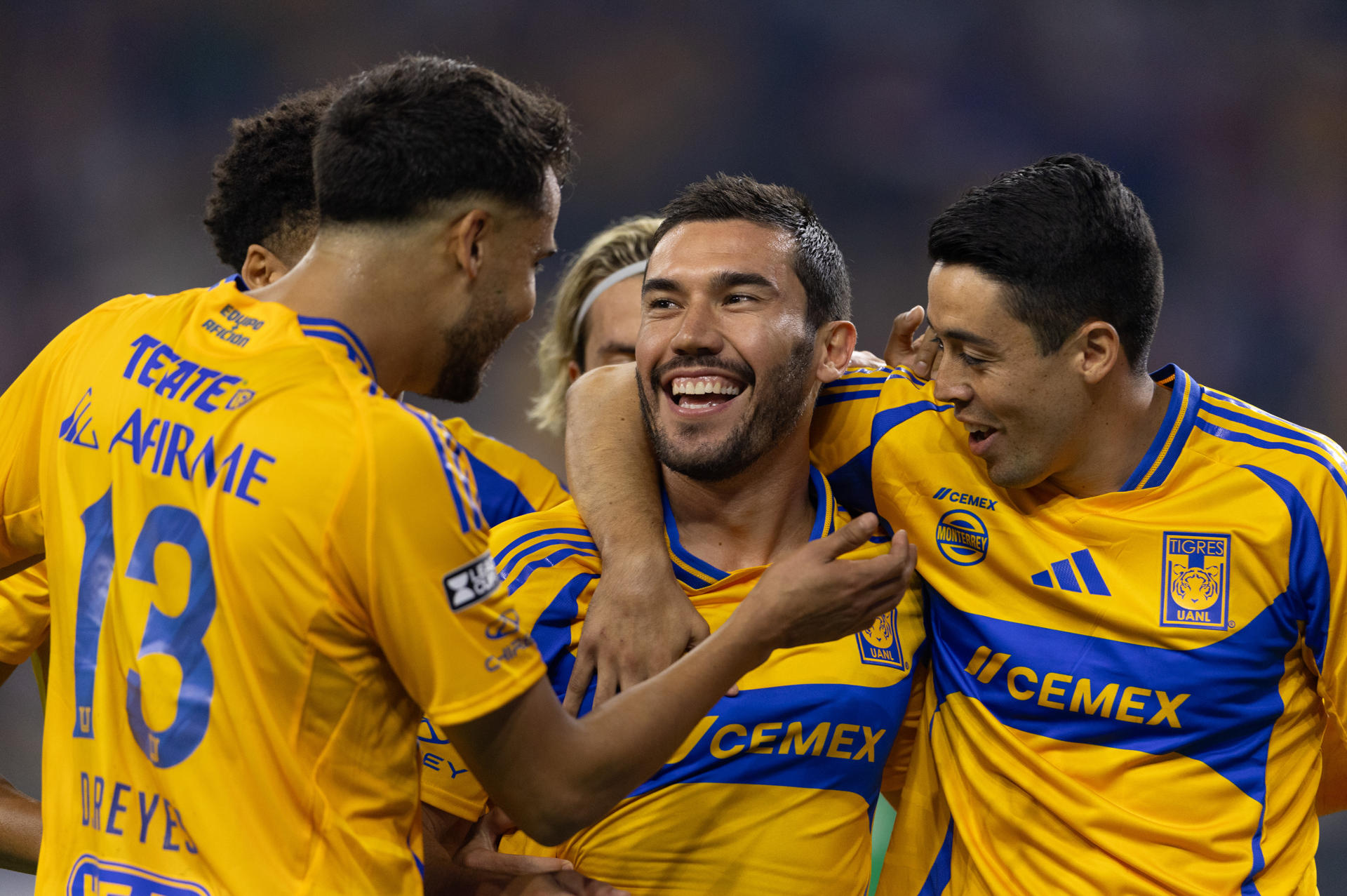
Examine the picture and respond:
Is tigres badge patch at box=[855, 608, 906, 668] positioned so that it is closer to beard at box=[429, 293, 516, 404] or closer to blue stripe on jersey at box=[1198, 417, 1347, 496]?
blue stripe on jersey at box=[1198, 417, 1347, 496]

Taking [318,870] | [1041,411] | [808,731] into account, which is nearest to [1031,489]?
[1041,411]

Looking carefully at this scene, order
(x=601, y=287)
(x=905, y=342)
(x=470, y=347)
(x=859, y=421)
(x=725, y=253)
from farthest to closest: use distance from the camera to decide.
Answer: (x=601, y=287), (x=905, y=342), (x=859, y=421), (x=725, y=253), (x=470, y=347)


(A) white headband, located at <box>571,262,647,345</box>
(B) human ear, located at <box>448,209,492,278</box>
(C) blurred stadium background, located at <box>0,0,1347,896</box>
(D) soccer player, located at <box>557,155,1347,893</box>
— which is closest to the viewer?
(B) human ear, located at <box>448,209,492,278</box>

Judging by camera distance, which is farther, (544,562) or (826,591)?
(544,562)

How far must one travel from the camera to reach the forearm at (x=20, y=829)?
2.36m

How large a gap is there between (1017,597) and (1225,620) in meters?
0.39

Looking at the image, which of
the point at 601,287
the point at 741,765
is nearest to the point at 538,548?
the point at 741,765

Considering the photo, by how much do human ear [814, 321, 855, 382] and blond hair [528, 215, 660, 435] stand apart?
4.69 ft

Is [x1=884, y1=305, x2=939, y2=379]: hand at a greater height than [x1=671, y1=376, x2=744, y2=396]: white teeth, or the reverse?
[x1=884, y1=305, x2=939, y2=379]: hand

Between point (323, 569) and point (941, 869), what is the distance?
5.20ft

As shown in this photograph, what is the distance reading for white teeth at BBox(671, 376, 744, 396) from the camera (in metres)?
2.40

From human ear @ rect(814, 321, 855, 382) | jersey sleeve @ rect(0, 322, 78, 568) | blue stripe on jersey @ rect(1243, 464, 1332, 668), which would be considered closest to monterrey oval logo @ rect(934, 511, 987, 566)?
human ear @ rect(814, 321, 855, 382)

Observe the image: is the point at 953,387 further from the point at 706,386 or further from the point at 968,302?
the point at 706,386

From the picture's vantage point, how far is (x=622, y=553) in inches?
86.9
